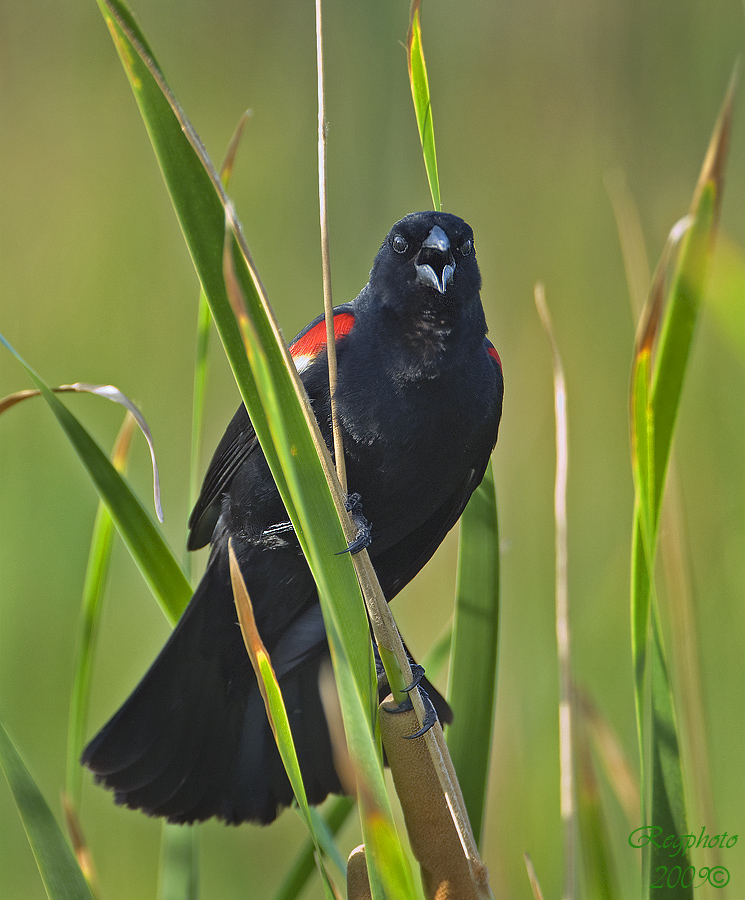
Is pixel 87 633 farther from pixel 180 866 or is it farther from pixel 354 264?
pixel 354 264

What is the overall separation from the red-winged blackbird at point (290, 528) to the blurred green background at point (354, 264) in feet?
1.89

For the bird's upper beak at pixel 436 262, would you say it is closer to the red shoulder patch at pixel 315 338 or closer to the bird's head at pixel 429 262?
the bird's head at pixel 429 262

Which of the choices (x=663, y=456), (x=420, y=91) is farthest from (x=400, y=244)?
(x=663, y=456)

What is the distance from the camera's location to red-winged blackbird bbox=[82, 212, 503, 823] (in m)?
1.14

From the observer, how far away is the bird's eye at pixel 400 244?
121cm

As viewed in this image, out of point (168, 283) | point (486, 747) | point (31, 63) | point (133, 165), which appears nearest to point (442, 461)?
point (486, 747)

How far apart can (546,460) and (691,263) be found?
140 cm

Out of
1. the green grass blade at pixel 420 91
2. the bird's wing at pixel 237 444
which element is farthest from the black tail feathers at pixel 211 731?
the green grass blade at pixel 420 91

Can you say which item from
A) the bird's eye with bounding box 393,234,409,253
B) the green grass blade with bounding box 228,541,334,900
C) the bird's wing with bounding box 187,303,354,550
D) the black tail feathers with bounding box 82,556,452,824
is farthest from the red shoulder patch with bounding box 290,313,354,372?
the green grass blade with bounding box 228,541,334,900

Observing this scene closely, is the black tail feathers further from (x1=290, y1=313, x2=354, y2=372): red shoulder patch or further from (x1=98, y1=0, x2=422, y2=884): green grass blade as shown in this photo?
(x1=98, y1=0, x2=422, y2=884): green grass blade

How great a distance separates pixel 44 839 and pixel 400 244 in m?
0.89

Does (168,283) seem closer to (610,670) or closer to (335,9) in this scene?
(335,9)

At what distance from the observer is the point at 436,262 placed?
1170 millimetres

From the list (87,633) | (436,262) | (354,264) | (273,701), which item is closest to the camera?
(273,701)
